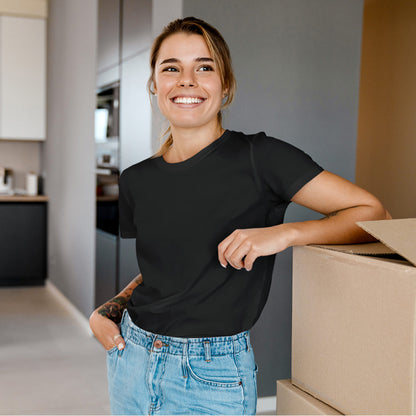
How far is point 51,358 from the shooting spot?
3430mm

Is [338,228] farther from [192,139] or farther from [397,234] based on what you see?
[192,139]

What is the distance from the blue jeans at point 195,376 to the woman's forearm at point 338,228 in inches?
8.9

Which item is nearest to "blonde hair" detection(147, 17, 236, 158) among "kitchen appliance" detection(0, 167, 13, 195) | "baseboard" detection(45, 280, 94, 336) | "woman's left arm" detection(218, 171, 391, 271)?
"woman's left arm" detection(218, 171, 391, 271)

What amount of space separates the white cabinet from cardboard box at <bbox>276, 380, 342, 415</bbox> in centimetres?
480

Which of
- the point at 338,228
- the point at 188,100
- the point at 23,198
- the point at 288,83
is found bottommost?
the point at 23,198

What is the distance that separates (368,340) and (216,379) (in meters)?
0.29

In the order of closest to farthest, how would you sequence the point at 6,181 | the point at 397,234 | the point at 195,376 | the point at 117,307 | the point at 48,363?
the point at 397,234 → the point at 195,376 → the point at 117,307 → the point at 48,363 → the point at 6,181

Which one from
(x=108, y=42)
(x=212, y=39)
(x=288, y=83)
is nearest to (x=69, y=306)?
(x=108, y=42)

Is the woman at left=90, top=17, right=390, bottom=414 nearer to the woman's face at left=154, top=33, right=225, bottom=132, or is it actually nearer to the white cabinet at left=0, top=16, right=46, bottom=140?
the woman's face at left=154, top=33, right=225, bottom=132

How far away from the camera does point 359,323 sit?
0.96m

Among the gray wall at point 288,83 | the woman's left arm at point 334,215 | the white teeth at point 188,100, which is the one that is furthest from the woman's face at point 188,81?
the gray wall at point 288,83

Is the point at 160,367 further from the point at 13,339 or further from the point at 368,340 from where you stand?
the point at 13,339

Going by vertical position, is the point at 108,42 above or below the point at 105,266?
above

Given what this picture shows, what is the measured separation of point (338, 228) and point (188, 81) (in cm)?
41
